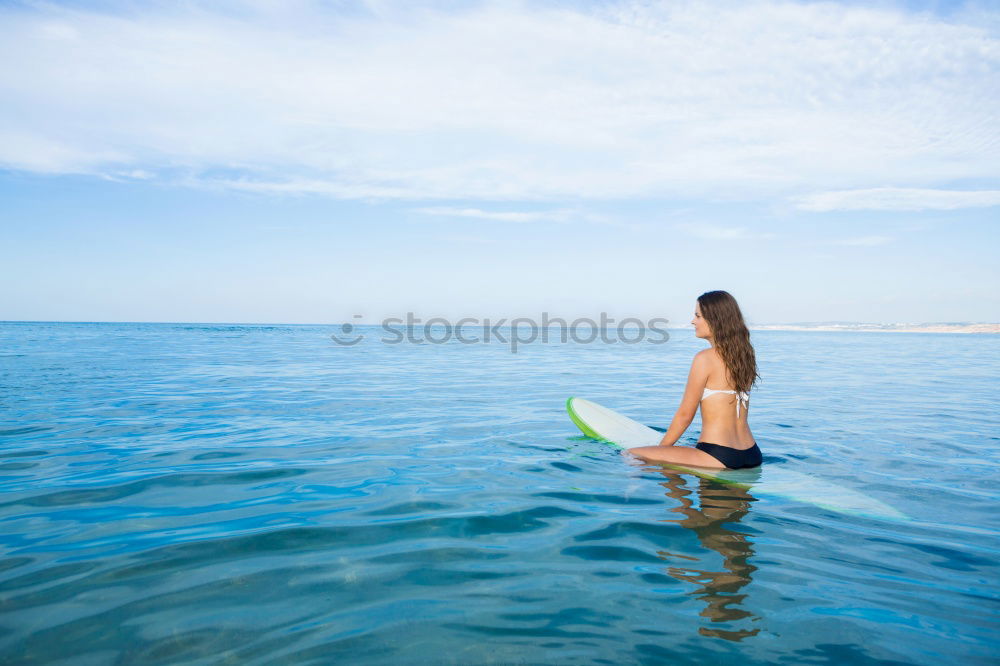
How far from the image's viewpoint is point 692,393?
584cm

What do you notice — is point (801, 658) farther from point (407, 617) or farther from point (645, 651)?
point (407, 617)

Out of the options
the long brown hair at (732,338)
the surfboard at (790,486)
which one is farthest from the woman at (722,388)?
the surfboard at (790,486)

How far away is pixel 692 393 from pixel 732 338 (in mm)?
637

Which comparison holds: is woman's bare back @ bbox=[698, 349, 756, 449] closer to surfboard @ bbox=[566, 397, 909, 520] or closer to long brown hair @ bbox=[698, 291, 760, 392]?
long brown hair @ bbox=[698, 291, 760, 392]

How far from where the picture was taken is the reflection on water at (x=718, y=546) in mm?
3074

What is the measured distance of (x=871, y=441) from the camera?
774 cm

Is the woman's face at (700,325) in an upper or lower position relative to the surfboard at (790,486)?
upper

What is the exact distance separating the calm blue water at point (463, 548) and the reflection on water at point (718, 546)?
2cm

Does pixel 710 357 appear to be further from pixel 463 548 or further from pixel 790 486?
pixel 463 548

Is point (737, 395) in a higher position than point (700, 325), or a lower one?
lower

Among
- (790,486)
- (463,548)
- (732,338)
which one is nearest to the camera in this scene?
(463,548)

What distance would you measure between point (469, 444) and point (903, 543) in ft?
14.3

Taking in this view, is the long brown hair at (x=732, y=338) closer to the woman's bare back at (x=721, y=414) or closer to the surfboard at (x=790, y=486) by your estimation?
the woman's bare back at (x=721, y=414)

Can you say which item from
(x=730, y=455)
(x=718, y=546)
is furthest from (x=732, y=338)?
(x=718, y=546)
